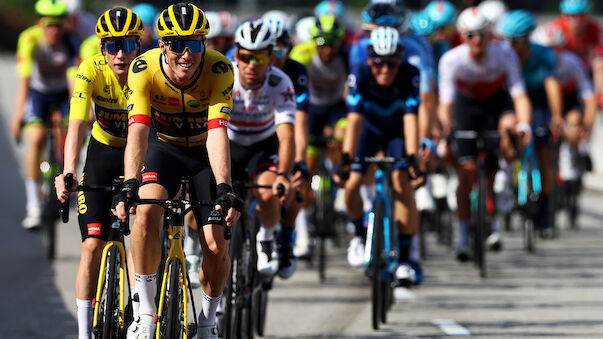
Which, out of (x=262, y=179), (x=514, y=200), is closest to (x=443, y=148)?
(x=514, y=200)

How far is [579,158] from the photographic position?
48.7 ft

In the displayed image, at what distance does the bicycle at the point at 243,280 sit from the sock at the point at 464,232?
3778 mm

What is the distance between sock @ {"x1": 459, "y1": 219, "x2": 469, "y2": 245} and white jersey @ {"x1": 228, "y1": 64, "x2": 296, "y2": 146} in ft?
11.7

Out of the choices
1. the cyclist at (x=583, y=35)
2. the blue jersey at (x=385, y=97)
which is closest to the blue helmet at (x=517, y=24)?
the blue jersey at (x=385, y=97)

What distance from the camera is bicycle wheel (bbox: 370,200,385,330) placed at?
8.44 m

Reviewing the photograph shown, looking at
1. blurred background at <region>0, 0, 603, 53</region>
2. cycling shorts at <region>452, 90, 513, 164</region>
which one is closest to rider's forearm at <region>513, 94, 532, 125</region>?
cycling shorts at <region>452, 90, 513, 164</region>

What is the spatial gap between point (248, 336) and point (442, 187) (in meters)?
5.35

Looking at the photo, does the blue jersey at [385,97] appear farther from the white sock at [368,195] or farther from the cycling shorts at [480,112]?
the cycling shorts at [480,112]

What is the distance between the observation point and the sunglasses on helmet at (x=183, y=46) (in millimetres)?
6367

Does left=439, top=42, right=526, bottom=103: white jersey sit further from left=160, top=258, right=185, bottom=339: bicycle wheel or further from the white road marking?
left=160, top=258, right=185, bottom=339: bicycle wheel

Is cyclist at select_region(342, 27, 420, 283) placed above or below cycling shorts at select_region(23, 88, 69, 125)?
below

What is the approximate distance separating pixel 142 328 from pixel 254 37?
2.44m

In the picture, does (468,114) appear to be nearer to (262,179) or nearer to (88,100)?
(262,179)

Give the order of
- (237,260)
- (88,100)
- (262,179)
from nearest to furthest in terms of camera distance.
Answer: (88,100)
(237,260)
(262,179)
